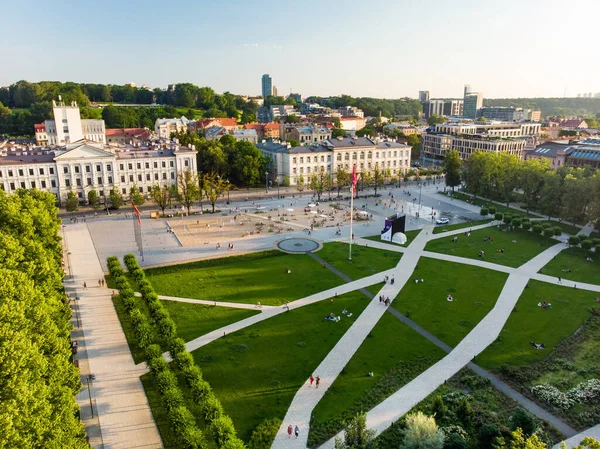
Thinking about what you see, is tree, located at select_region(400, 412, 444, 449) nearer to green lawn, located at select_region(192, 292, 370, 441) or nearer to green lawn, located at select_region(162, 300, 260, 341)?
green lawn, located at select_region(192, 292, 370, 441)

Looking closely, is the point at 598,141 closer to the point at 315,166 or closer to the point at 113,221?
the point at 315,166

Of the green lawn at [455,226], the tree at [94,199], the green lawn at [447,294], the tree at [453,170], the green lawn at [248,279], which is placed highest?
the tree at [453,170]

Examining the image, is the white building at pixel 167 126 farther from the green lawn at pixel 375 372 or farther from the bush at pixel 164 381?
the bush at pixel 164 381

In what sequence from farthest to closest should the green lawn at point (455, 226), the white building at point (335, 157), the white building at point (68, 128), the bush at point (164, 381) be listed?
the white building at point (68, 128) < the white building at point (335, 157) < the green lawn at point (455, 226) < the bush at point (164, 381)

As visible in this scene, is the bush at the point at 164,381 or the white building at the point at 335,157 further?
the white building at the point at 335,157

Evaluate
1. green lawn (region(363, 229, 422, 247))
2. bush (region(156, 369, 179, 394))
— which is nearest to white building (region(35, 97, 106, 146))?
green lawn (region(363, 229, 422, 247))

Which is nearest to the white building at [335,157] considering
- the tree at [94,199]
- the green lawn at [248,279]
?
the tree at [94,199]

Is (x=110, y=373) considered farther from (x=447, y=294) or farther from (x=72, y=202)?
(x=72, y=202)

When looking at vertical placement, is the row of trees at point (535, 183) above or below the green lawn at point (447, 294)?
above
